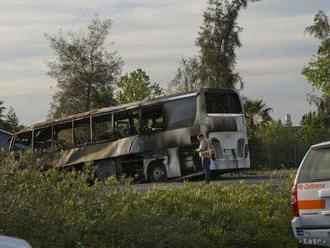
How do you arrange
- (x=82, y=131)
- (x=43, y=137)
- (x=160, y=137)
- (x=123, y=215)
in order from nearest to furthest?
(x=123, y=215)
(x=160, y=137)
(x=82, y=131)
(x=43, y=137)

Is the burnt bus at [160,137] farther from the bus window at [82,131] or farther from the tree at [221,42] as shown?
the tree at [221,42]

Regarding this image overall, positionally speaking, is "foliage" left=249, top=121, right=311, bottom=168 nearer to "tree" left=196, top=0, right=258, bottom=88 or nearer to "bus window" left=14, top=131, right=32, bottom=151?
"tree" left=196, top=0, right=258, bottom=88

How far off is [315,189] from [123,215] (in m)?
2.63

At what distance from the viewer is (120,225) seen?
27.5 feet

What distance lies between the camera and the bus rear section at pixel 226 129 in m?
23.4

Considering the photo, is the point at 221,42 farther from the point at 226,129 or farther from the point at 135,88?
the point at 226,129

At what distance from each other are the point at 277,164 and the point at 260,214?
28.6 metres

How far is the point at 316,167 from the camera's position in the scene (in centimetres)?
948

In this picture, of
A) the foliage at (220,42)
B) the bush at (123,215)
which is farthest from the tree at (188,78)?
the bush at (123,215)

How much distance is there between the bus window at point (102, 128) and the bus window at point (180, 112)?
2.49 meters

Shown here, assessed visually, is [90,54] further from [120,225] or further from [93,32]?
[120,225]

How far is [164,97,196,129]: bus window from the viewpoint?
77.5 feet

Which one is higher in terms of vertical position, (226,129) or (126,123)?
(126,123)

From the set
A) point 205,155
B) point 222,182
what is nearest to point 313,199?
point 222,182
